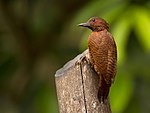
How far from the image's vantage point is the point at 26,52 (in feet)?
16.5

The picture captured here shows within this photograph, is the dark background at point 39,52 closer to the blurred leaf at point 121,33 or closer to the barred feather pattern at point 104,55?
the blurred leaf at point 121,33

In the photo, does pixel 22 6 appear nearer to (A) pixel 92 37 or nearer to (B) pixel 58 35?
(B) pixel 58 35

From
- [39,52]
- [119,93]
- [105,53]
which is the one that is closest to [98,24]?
[105,53]

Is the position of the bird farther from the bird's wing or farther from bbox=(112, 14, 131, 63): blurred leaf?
bbox=(112, 14, 131, 63): blurred leaf

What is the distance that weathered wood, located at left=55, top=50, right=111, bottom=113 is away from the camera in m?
2.64

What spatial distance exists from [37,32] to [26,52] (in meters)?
0.16

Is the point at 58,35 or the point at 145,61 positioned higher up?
the point at 58,35

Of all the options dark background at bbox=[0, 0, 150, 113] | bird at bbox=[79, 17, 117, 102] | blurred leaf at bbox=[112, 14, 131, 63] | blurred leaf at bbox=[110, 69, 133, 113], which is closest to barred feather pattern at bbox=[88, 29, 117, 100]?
bird at bbox=[79, 17, 117, 102]

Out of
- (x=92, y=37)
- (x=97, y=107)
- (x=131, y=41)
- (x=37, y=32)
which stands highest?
(x=37, y=32)

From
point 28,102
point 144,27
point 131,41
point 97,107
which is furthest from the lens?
point 28,102

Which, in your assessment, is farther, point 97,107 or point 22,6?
point 22,6

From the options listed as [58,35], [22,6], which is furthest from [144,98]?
[22,6]

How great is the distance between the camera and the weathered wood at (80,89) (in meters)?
2.64

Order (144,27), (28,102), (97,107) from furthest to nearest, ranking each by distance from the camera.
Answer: (28,102)
(144,27)
(97,107)
